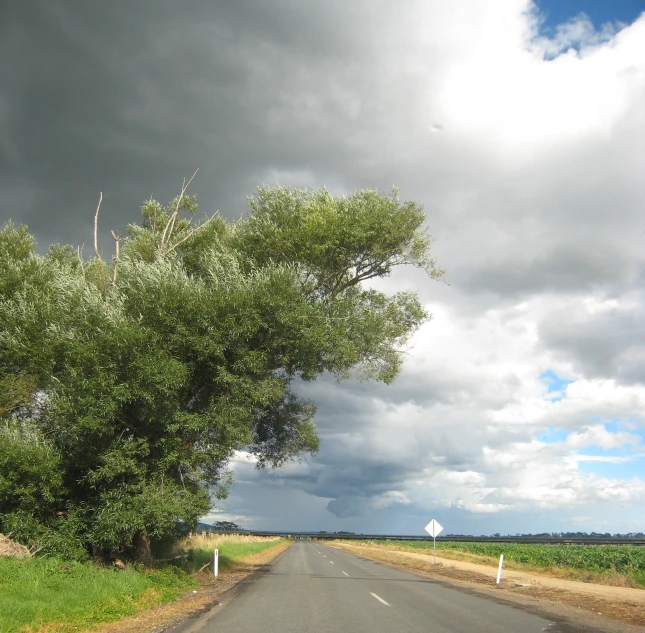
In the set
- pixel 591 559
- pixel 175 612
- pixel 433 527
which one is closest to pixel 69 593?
pixel 175 612

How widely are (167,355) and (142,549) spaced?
7.12 m

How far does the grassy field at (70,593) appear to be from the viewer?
9.74 m

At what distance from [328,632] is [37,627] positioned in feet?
17.0

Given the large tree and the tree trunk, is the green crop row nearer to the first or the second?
the large tree

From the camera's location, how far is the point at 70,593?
455 inches

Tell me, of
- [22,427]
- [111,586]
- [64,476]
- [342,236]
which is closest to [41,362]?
[22,427]

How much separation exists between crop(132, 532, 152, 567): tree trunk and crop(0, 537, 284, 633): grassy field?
1.13m

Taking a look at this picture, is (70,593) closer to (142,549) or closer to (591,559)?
(142,549)

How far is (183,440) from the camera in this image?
58.9 feet

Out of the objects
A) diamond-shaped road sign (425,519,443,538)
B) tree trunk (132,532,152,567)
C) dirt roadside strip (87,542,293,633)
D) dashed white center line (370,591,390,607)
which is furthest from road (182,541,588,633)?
diamond-shaped road sign (425,519,443,538)

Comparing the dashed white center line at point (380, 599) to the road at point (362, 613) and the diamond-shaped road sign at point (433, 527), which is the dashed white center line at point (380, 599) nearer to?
the road at point (362, 613)

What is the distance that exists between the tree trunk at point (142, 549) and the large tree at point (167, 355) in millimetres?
43

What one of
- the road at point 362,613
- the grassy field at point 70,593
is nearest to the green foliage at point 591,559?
the road at point 362,613

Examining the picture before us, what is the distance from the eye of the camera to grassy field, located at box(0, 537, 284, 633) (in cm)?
974
